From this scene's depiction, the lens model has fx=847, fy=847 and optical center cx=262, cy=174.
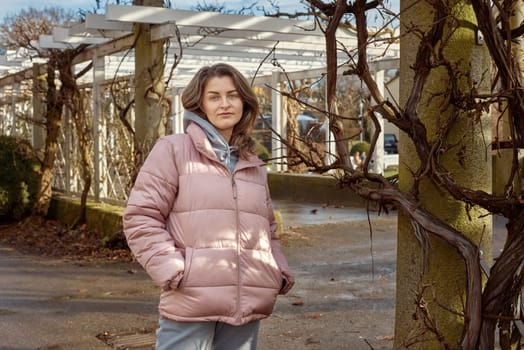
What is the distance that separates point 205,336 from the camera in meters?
3.18

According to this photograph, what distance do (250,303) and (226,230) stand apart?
11.3 inches

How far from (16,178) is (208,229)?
10.2m

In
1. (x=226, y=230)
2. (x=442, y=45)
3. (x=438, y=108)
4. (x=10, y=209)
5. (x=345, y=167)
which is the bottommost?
(x=10, y=209)

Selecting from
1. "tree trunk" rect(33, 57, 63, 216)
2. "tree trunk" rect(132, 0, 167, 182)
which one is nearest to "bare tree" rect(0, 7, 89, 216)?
"tree trunk" rect(33, 57, 63, 216)

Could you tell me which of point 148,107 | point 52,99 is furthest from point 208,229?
point 52,99

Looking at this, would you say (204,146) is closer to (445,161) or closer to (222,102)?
(222,102)

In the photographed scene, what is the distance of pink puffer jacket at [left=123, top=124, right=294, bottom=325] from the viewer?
3.11m

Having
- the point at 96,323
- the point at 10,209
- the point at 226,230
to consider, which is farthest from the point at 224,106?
the point at 10,209

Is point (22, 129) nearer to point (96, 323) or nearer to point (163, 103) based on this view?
point (163, 103)

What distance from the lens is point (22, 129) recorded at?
1664cm

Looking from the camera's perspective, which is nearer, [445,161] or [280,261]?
[445,161]

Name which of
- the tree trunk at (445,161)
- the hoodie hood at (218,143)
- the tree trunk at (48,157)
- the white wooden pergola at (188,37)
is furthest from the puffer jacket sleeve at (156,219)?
the tree trunk at (48,157)

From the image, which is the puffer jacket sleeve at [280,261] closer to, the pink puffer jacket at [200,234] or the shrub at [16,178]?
the pink puffer jacket at [200,234]

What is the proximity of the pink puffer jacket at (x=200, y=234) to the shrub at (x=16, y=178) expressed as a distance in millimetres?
9878
